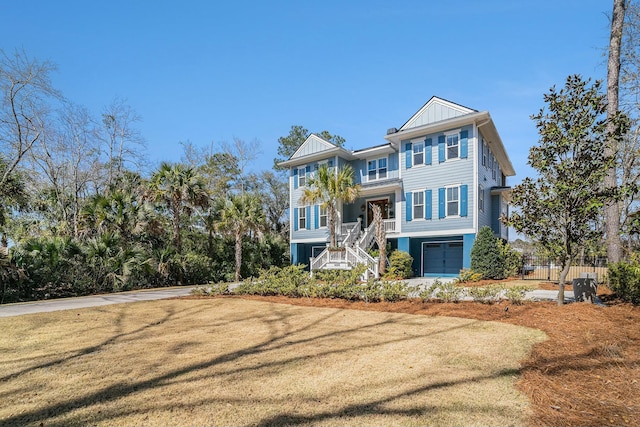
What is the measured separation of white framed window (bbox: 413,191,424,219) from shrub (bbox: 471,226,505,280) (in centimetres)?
350

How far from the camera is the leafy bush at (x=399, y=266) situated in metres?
17.7

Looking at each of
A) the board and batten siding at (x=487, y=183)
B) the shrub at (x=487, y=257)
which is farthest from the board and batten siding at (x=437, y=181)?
the shrub at (x=487, y=257)

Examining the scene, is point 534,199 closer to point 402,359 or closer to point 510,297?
point 510,297

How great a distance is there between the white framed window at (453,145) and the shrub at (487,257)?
4240 millimetres

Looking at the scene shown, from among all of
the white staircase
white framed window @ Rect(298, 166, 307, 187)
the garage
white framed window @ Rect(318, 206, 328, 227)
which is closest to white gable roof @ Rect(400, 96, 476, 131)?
the white staircase

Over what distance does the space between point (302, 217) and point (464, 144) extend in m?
11.8

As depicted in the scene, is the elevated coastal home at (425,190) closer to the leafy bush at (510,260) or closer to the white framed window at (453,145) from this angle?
the white framed window at (453,145)

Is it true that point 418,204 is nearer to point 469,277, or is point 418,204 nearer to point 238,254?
point 469,277

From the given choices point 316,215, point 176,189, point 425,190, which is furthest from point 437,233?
point 176,189

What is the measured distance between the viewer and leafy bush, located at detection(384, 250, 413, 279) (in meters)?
17.7

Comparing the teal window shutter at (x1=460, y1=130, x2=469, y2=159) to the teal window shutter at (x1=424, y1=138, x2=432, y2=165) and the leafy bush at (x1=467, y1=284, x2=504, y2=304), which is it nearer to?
the teal window shutter at (x1=424, y1=138, x2=432, y2=165)

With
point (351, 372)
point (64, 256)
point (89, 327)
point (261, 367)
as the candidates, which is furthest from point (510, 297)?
point (64, 256)

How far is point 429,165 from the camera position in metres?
19.0

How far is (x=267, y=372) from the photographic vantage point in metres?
4.20
